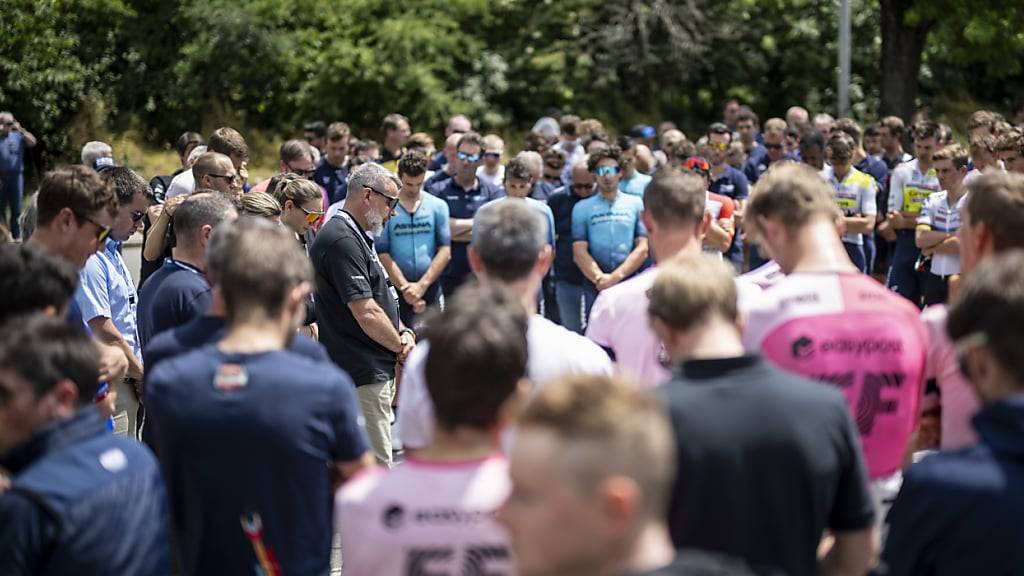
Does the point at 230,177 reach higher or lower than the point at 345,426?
higher

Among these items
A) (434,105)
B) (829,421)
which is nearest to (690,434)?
(829,421)

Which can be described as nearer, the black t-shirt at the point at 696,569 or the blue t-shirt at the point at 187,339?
the black t-shirt at the point at 696,569

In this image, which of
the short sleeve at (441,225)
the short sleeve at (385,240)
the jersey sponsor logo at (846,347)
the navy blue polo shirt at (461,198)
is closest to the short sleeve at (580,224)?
the short sleeve at (441,225)

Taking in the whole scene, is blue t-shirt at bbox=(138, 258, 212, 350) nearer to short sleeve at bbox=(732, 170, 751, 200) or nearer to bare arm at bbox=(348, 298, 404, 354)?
bare arm at bbox=(348, 298, 404, 354)

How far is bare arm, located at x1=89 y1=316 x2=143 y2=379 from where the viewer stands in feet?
18.9

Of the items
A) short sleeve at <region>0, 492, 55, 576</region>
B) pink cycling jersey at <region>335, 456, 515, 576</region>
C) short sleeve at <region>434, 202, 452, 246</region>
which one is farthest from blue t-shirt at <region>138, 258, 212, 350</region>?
short sleeve at <region>434, 202, 452, 246</region>

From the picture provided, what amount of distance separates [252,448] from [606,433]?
1.44 meters

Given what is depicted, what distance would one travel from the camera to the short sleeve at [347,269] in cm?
655

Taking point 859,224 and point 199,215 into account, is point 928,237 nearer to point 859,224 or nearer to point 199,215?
point 859,224

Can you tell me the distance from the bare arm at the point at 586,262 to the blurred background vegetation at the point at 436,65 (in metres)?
15.0

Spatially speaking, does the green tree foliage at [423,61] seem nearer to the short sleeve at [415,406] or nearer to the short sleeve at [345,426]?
the short sleeve at [415,406]

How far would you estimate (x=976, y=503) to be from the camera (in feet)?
9.33

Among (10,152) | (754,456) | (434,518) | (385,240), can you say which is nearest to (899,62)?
(10,152)

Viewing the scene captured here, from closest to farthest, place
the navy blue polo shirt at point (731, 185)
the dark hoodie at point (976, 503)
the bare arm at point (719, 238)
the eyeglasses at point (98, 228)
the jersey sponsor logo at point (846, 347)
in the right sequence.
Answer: the dark hoodie at point (976, 503), the jersey sponsor logo at point (846, 347), the eyeglasses at point (98, 228), the bare arm at point (719, 238), the navy blue polo shirt at point (731, 185)
